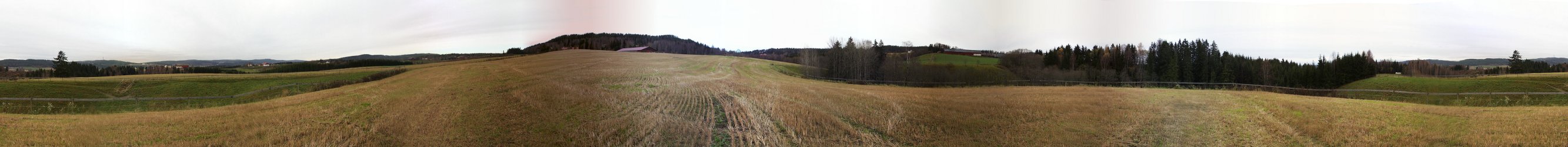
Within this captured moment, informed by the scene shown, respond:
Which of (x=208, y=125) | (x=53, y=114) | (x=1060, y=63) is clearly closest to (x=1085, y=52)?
(x=1060, y=63)

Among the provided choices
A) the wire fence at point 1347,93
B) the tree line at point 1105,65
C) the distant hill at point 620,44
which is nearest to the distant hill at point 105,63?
the distant hill at point 620,44

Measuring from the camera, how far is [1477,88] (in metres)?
6.52

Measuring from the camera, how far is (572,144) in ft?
15.2

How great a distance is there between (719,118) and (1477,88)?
9020 mm

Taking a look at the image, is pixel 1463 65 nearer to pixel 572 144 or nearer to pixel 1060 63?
pixel 1060 63

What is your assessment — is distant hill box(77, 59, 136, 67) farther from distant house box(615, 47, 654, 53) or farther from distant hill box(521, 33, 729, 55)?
distant house box(615, 47, 654, 53)

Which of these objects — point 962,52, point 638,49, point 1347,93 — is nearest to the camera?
point 1347,93

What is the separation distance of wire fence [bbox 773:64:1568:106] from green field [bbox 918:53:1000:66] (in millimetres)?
295

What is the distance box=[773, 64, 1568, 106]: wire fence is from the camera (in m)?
6.27

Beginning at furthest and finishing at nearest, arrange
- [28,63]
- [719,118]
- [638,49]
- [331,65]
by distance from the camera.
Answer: [638,49] → [331,65] → [719,118] → [28,63]

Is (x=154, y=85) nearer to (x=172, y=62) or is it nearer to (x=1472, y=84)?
(x=172, y=62)

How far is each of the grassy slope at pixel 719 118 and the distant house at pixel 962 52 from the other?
1.70ft

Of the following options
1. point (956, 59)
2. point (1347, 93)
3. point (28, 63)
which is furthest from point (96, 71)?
point (1347, 93)

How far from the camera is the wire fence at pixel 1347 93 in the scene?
627 cm
